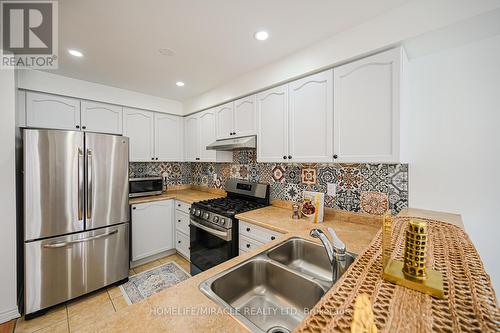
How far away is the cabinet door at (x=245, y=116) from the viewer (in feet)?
7.55

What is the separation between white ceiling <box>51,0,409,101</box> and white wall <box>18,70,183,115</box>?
0.14m

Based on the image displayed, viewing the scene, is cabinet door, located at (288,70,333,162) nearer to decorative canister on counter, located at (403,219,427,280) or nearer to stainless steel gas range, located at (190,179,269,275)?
stainless steel gas range, located at (190,179,269,275)

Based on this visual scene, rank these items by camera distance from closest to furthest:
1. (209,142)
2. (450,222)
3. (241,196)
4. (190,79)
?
(450,222), (190,79), (241,196), (209,142)

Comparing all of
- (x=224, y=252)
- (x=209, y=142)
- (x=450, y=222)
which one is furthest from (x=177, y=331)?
(x=209, y=142)

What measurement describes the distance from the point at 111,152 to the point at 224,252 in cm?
168

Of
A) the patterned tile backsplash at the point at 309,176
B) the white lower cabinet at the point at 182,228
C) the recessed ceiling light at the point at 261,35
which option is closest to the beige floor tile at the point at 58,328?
the white lower cabinet at the point at 182,228

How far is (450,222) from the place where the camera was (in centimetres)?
127

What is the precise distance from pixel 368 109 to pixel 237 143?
1373 millimetres

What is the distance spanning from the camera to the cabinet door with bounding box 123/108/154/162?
2.95 metres

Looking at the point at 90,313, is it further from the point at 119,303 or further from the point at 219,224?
the point at 219,224

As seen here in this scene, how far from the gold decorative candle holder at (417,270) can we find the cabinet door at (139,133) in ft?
10.5

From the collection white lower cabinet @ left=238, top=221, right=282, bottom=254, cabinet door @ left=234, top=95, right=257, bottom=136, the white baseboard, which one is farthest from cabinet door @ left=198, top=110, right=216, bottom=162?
the white baseboard

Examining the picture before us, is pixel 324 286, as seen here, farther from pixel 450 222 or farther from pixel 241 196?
pixel 241 196

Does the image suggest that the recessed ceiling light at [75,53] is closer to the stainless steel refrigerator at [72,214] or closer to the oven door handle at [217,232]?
the stainless steel refrigerator at [72,214]
